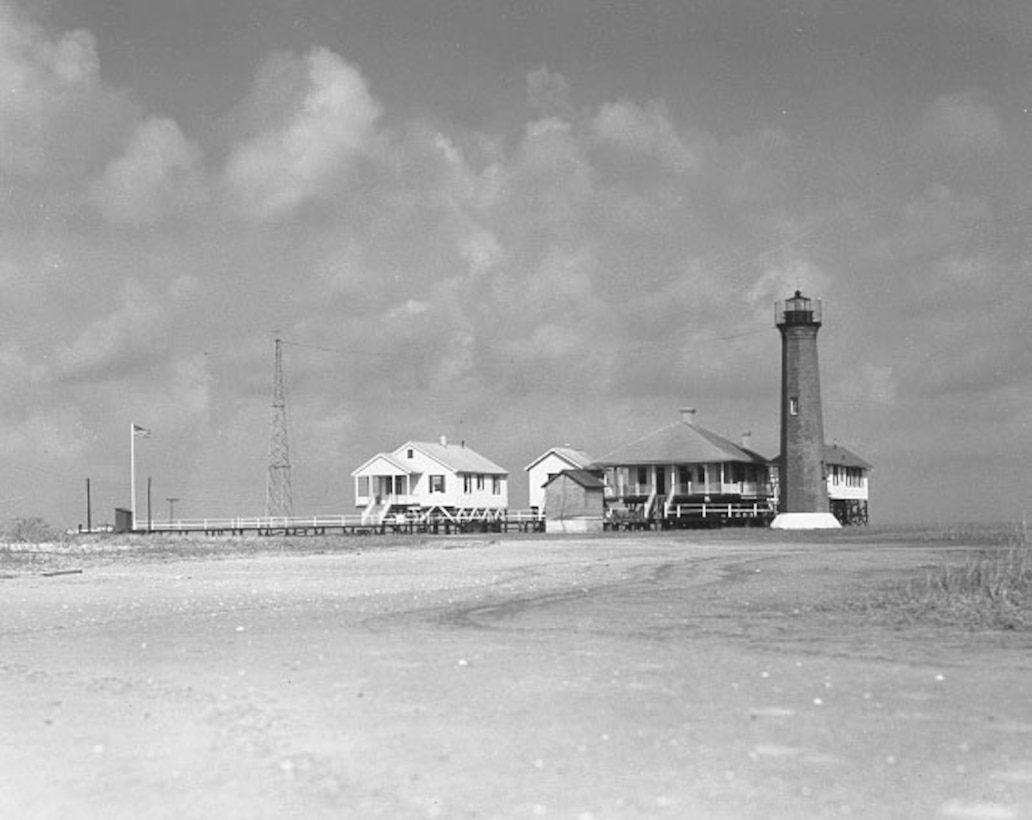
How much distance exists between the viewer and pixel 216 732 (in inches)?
342

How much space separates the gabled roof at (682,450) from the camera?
85.6m

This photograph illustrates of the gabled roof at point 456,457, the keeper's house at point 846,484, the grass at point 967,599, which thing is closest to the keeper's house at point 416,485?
the gabled roof at point 456,457

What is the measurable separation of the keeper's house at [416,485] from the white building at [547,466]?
23.3ft

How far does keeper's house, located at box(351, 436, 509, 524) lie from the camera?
9088 cm

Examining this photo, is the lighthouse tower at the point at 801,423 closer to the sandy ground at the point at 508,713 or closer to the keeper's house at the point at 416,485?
the keeper's house at the point at 416,485

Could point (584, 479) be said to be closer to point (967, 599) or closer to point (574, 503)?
point (574, 503)

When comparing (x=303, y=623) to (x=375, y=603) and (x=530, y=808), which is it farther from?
(x=530, y=808)

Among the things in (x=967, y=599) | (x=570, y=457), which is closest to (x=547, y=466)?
(x=570, y=457)

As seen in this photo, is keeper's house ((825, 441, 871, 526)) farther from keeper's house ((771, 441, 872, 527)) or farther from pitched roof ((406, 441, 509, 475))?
pitched roof ((406, 441, 509, 475))

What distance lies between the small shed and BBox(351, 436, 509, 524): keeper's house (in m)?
5.13

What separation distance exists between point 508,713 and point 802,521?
218ft

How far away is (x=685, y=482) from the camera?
284 feet

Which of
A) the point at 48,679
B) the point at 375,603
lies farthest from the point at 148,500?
the point at 48,679

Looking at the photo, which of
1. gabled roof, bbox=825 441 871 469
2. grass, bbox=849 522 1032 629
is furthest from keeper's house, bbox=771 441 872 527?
grass, bbox=849 522 1032 629
